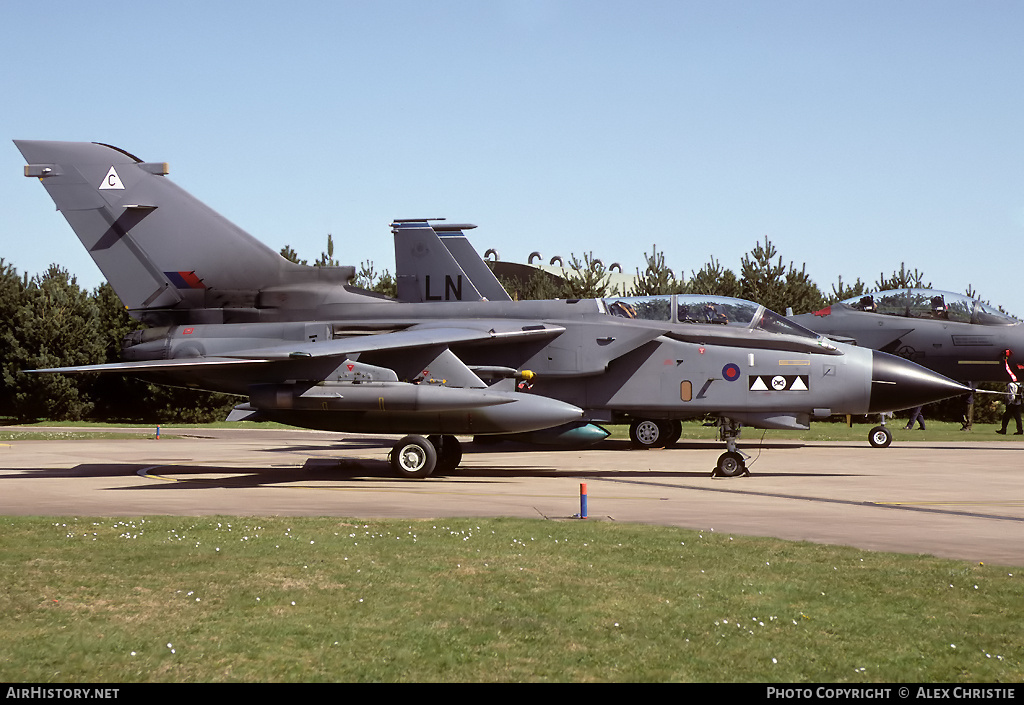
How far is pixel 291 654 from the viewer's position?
6.45 m

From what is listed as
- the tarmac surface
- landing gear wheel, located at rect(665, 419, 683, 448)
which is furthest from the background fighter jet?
landing gear wheel, located at rect(665, 419, 683, 448)

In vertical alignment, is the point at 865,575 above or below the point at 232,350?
below

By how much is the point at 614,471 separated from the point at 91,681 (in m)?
15.2

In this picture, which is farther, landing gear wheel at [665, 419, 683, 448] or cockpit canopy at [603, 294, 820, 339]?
landing gear wheel at [665, 419, 683, 448]

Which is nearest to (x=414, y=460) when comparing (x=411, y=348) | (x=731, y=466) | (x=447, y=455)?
(x=447, y=455)

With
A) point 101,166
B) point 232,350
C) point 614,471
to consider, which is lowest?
point 614,471

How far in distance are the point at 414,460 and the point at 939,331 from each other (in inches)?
612

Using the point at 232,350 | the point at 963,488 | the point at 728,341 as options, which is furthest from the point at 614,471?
the point at 232,350

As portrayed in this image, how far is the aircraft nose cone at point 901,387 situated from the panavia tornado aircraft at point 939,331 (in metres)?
7.78

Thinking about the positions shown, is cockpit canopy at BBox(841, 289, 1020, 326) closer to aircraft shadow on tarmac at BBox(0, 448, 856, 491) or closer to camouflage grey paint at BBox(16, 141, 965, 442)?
camouflage grey paint at BBox(16, 141, 965, 442)

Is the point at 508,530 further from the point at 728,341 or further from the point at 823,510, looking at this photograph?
the point at 728,341

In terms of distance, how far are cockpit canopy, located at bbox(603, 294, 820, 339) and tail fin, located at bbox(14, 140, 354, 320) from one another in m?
6.28

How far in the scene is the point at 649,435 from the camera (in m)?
27.9

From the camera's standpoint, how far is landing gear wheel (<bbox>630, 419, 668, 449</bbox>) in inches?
1097
